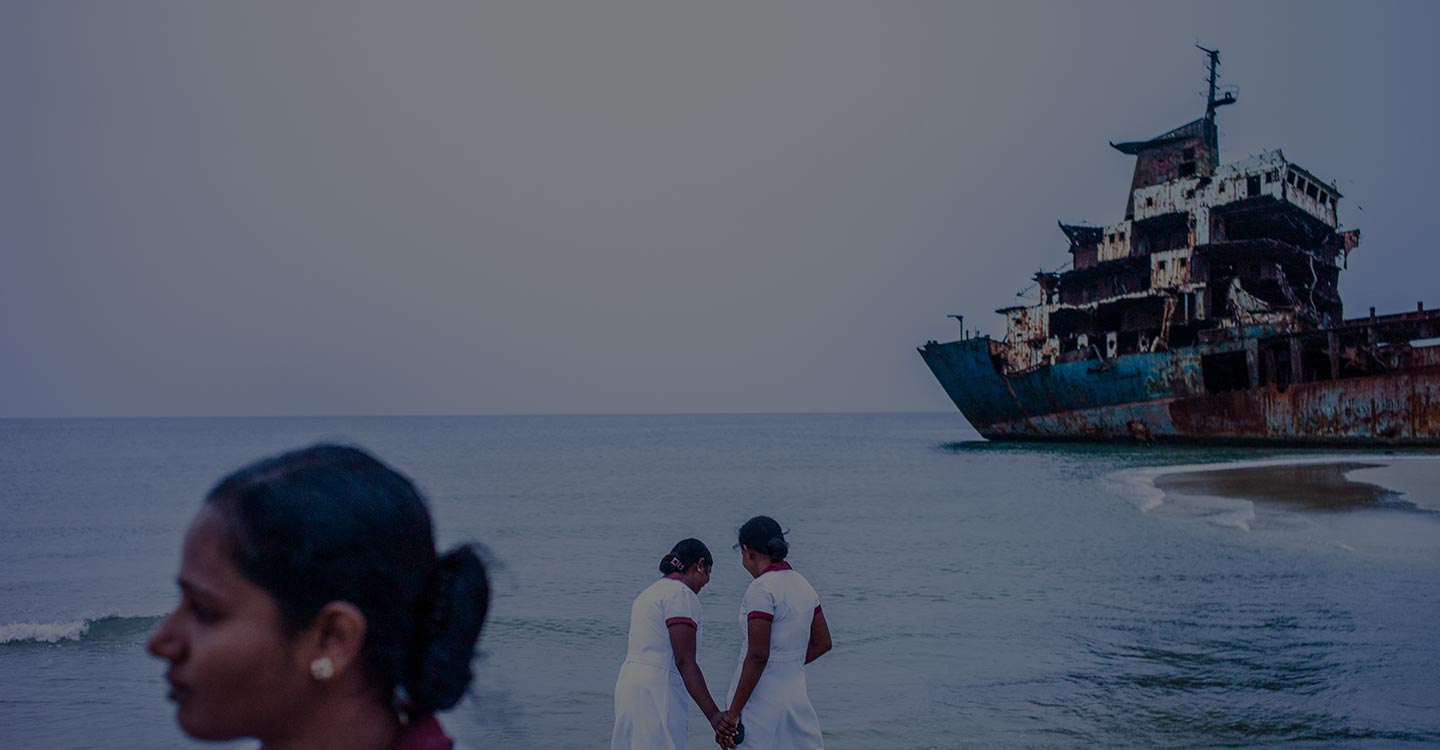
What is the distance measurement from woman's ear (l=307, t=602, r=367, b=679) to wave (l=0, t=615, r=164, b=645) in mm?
12484

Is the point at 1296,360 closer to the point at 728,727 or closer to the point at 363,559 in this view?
the point at 728,727

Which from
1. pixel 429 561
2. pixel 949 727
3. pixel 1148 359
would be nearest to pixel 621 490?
pixel 1148 359

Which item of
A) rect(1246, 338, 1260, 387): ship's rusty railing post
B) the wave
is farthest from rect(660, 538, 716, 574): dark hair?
rect(1246, 338, 1260, 387): ship's rusty railing post

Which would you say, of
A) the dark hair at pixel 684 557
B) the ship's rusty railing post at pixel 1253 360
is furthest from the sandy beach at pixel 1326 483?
the dark hair at pixel 684 557

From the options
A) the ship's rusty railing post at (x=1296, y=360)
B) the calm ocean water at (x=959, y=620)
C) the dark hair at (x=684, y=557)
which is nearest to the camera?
the dark hair at (x=684, y=557)

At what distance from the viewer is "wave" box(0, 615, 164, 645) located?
11.6 m

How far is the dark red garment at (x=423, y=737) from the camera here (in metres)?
1.42

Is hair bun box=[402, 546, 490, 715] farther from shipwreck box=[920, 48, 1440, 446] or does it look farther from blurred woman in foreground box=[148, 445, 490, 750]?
shipwreck box=[920, 48, 1440, 446]

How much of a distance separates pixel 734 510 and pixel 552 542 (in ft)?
33.7

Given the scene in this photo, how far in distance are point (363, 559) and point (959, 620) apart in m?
11.6

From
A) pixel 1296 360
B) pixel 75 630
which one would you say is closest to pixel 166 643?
pixel 75 630

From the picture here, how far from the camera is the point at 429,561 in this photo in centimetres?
152

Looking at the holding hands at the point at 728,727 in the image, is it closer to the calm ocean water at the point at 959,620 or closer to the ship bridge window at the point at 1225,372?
the calm ocean water at the point at 959,620

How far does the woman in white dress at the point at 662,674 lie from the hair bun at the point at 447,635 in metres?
2.97
